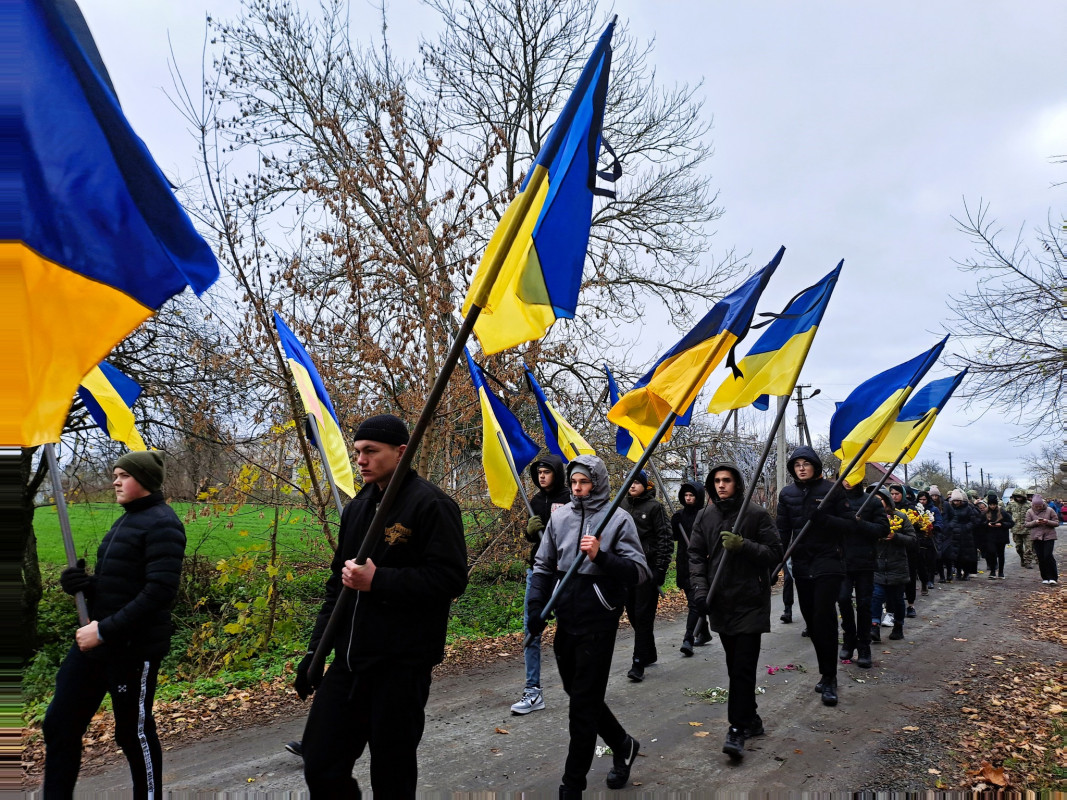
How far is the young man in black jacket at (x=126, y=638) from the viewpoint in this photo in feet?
11.4

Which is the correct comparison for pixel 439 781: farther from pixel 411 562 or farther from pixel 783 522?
pixel 783 522

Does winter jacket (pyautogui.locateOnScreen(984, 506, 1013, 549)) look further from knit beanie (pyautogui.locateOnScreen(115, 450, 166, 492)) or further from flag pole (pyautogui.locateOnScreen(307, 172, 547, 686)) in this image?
knit beanie (pyautogui.locateOnScreen(115, 450, 166, 492))

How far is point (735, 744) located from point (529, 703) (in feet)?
6.35

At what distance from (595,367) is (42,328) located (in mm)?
12218

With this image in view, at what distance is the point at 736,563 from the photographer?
5340 mm

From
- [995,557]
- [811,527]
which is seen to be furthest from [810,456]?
[995,557]

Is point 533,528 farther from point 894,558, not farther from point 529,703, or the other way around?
point 894,558

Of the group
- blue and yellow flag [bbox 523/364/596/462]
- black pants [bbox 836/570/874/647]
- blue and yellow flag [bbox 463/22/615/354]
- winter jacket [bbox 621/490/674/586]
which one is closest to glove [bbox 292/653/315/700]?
blue and yellow flag [bbox 463/22/615/354]

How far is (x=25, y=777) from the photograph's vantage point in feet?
16.1

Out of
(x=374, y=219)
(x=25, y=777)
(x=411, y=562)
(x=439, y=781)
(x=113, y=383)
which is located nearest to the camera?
(x=411, y=562)

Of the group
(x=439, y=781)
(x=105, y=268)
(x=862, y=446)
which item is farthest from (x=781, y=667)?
(x=105, y=268)

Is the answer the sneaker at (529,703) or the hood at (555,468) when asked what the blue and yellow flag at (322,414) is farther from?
the sneaker at (529,703)

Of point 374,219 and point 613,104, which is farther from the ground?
point 613,104

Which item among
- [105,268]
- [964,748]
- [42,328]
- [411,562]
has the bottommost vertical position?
[964,748]
